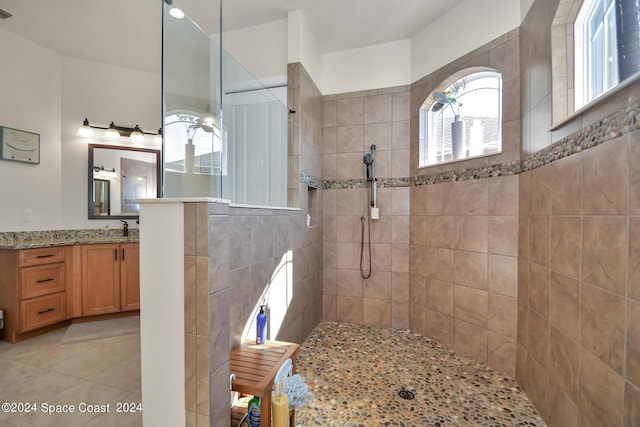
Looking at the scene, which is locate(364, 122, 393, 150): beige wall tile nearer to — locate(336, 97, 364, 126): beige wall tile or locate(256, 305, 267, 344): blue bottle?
locate(336, 97, 364, 126): beige wall tile

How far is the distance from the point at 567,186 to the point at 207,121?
2044 millimetres

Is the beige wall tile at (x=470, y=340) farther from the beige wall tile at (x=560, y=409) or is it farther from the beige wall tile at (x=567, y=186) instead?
the beige wall tile at (x=567, y=186)

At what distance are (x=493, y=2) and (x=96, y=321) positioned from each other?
477cm

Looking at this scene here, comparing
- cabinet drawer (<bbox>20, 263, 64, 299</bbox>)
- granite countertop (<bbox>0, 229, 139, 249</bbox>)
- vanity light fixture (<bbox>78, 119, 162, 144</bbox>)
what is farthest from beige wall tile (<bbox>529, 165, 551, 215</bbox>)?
cabinet drawer (<bbox>20, 263, 64, 299</bbox>)

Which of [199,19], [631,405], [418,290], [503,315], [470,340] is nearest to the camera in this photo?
[631,405]

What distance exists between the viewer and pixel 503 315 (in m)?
2.01

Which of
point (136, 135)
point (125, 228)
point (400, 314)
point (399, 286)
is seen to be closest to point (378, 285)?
point (399, 286)

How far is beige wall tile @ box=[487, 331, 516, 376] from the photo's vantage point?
1974 millimetres

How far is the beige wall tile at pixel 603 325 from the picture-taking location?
100cm

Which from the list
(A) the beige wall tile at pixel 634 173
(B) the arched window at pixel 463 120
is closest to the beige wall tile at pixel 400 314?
(B) the arched window at pixel 463 120

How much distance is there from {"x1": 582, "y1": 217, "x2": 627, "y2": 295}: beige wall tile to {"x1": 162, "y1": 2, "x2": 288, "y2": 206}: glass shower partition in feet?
5.96

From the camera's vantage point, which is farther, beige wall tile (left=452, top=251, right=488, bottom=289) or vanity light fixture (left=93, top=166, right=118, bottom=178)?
vanity light fixture (left=93, top=166, right=118, bottom=178)

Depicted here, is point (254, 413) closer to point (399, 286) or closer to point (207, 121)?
point (207, 121)

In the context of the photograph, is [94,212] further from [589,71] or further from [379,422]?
[589,71]
